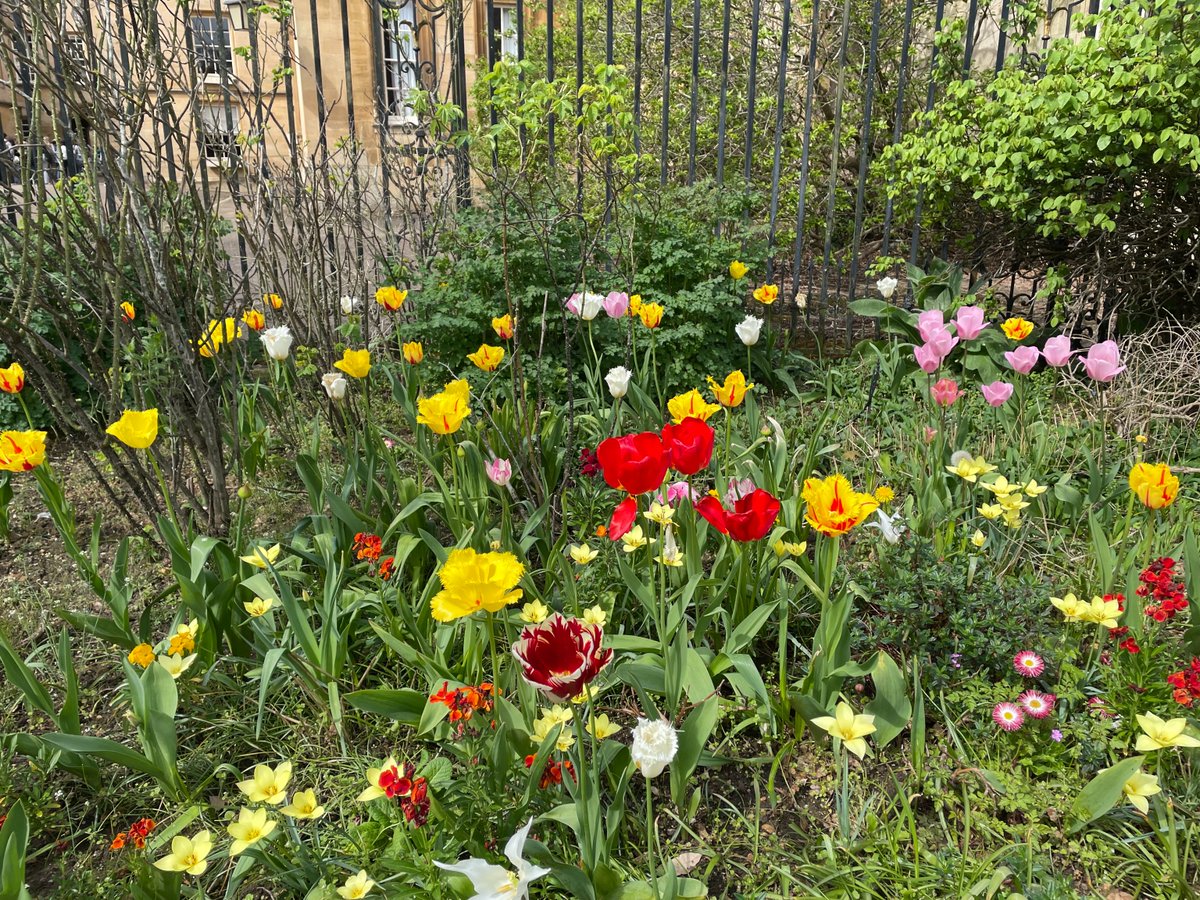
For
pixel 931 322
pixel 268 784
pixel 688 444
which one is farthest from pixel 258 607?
pixel 931 322

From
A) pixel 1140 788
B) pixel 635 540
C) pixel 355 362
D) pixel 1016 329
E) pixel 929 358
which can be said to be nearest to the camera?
pixel 1140 788

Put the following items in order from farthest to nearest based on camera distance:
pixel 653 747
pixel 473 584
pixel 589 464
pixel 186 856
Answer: pixel 589 464 < pixel 186 856 < pixel 473 584 < pixel 653 747

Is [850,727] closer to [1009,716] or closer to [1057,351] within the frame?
[1009,716]

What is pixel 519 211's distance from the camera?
10.5 feet

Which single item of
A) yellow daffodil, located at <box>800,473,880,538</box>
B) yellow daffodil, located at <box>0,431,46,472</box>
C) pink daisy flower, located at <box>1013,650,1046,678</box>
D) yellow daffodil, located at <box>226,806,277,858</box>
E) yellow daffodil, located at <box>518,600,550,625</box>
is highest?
yellow daffodil, located at <box>800,473,880,538</box>

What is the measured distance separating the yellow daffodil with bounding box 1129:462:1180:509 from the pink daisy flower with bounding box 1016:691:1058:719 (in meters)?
0.45

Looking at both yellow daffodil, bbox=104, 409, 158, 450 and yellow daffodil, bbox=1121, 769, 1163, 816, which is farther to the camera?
yellow daffodil, bbox=104, 409, 158, 450

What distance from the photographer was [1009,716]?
1.58 meters

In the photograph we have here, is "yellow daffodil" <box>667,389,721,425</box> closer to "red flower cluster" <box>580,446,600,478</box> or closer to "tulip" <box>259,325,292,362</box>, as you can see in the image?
"red flower cluster" <box>580,446,600,478</box>

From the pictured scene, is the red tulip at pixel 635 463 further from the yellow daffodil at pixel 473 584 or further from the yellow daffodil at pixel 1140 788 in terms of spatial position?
the yellow daffodil at pixel 1140 788

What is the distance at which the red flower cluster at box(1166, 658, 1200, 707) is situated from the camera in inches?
57.8

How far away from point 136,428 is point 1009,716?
1.82 m

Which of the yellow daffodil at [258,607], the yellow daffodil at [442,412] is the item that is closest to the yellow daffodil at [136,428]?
the yellow daffodil at [258,607]

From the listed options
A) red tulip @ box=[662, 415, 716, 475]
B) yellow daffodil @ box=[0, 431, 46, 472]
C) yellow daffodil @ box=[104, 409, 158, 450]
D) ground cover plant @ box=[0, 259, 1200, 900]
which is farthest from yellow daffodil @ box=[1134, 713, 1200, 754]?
Result: yellow daffodil @ box=[0, 431, 46, 472]
